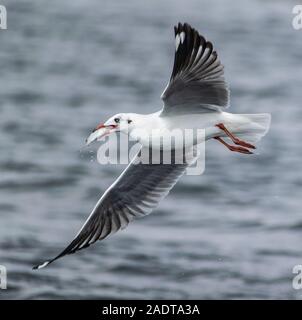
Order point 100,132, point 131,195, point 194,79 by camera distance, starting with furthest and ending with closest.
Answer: point 131,195, point 100,132, point 194,79

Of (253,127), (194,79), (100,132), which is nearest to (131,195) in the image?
(100,132)

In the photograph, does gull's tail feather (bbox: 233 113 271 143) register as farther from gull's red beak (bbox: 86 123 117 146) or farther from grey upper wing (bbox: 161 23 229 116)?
gull's red beak (bbox: 86 123 117 146)

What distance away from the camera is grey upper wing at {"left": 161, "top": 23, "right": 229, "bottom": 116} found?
3.65 m

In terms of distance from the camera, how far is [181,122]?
3.91m

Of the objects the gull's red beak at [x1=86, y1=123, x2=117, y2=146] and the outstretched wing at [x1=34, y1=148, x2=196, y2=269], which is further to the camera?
the outstretched wing at [x1=34, y1=148, x2=196, y2=269]

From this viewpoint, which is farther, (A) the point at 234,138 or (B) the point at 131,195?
(B) the point at 131,195

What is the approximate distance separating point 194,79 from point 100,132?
0.43 meters

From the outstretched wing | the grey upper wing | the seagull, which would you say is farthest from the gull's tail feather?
the outstretched wing

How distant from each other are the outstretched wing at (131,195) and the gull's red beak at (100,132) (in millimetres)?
460

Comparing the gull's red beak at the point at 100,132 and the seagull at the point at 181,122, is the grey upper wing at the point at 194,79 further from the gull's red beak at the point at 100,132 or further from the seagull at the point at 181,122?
the gull's red beak at the point at 100,132

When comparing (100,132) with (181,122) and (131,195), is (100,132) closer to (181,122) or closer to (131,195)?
(181,122)

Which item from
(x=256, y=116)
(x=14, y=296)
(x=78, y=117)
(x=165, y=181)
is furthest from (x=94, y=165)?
(x=256, y=116)

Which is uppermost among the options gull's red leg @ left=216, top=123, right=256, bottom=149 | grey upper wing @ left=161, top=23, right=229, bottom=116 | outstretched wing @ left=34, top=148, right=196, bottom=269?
grey upper wing @ left=161, top=23, right=229, bottom=116

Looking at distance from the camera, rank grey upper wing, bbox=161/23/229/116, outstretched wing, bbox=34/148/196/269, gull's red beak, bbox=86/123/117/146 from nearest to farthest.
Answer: grey upper wing, bbox=161/23/229/116, gull's red beak, bbox=86/123/117/146, outstretched wing, bbox=34/148/196/269
